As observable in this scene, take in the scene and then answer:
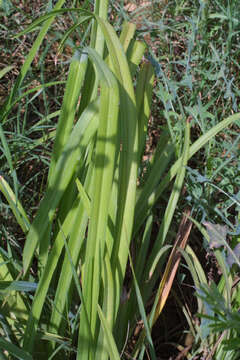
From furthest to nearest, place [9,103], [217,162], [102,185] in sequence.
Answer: [217,162], [9,103], [102,185]

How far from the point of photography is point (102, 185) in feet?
2.65

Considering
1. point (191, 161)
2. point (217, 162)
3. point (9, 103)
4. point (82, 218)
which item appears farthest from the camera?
point (191, 161)

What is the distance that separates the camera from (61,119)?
93cm

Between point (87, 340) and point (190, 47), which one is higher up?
point (190, 47)

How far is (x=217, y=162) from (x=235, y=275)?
34cm

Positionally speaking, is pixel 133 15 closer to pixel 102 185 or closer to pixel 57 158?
pixel 57 158

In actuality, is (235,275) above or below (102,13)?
below

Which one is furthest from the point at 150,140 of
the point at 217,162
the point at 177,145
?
the point at 177,145

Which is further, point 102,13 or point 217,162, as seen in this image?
point 217,162

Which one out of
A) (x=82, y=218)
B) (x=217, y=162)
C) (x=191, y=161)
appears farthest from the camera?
(x=191, y=161)

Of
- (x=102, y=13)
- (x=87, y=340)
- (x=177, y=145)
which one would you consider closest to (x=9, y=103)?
(x=102, y=13)

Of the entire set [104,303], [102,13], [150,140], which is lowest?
[104,303]

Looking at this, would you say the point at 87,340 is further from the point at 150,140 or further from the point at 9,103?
the point at 150,140

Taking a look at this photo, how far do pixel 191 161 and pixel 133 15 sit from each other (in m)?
0.55
